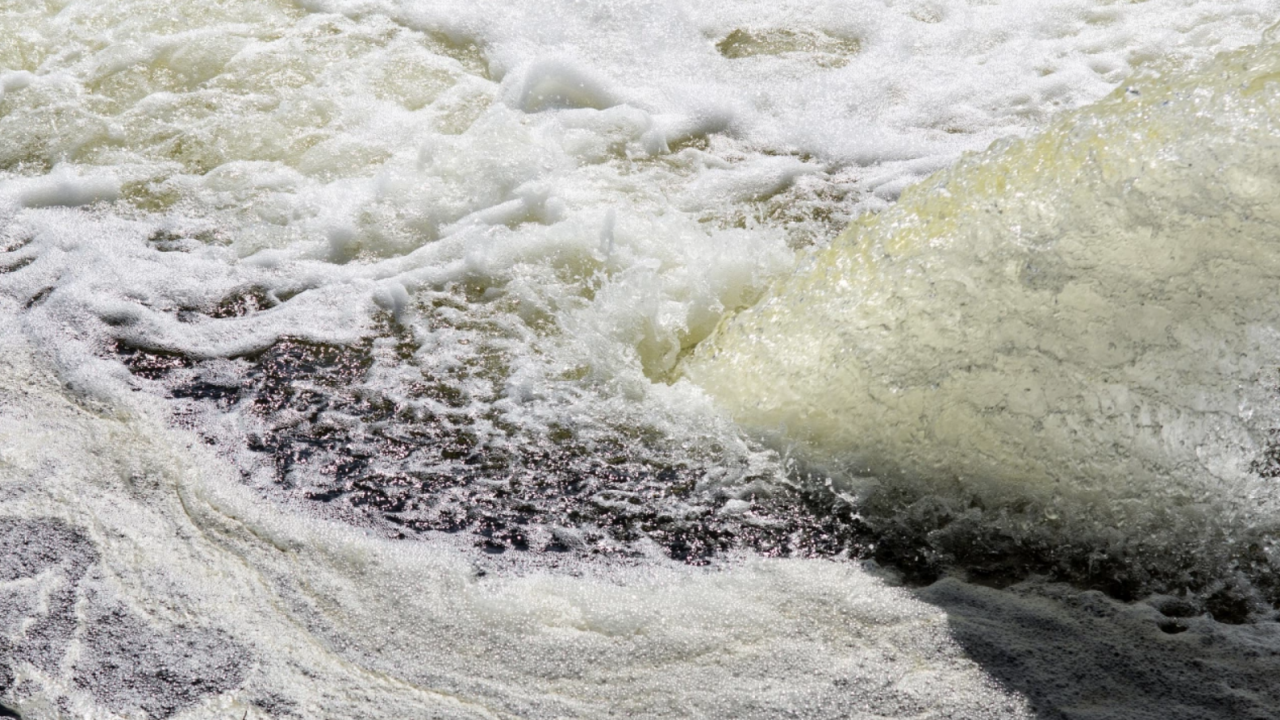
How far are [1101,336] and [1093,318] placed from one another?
→ 5cm

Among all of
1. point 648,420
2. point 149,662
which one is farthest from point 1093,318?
point 149,662

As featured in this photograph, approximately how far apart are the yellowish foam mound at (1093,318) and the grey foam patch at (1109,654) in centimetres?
37

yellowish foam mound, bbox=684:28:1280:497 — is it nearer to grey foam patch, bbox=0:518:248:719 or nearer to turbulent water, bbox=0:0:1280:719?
turbulent water, bbox=0:0:1280:719

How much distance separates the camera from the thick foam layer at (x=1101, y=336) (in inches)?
103

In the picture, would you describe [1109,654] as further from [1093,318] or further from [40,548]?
[40,548]

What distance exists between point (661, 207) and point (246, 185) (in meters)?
1.55

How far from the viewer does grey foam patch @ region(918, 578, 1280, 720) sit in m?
2.11

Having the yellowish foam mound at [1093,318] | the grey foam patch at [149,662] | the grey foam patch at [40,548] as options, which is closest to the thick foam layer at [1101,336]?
the yellowish foam mound at [1093,318]

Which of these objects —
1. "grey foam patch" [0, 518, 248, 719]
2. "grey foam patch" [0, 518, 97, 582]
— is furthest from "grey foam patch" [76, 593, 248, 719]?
"grey foam patch" [0, 518, 97, 582]

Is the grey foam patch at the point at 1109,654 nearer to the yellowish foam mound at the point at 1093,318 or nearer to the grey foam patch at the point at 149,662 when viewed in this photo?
the yellowish foam mound at the point at 1093,318

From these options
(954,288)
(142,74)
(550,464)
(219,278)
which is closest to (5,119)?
(142,74)

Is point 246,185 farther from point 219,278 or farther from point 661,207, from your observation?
point 661,207

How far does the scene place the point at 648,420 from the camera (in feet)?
9.55

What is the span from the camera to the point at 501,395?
9.88 ft
